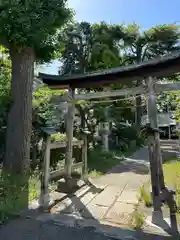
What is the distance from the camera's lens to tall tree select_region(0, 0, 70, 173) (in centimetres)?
591

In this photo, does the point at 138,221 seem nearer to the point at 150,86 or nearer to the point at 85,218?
the point at 85,218

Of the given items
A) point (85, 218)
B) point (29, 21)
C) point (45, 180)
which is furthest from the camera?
point (29, 21)

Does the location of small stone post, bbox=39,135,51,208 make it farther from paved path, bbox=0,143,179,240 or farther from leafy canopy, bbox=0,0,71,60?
leafy canopy, bbox=0,0,71,60

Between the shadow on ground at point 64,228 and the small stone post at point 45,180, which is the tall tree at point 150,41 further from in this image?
the shadow on ground at point 64,228

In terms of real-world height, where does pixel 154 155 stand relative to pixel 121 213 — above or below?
above

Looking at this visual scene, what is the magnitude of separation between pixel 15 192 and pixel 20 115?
2228mm

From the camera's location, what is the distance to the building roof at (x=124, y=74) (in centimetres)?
441

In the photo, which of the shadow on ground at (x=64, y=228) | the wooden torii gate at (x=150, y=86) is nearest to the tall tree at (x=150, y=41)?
the wooden torii gate at (x=150, y=86)

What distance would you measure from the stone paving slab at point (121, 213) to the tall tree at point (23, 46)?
2.75 metres

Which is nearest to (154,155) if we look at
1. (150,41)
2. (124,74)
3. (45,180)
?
(124,74)

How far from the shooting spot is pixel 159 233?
3.29 metres

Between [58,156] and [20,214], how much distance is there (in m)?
3.92

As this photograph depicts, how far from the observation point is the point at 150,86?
4.82 metres

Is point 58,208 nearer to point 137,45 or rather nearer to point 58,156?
point 58,156
